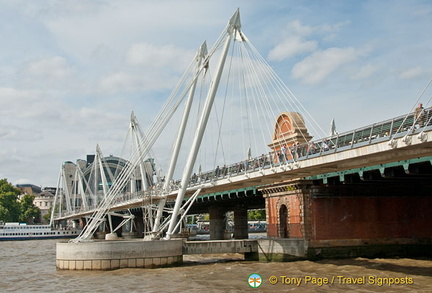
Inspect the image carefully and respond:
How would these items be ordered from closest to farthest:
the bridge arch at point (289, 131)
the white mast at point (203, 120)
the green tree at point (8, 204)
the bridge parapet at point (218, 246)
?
the white mast at point (203, 120)
the bridge parapet at point (218, 246)
the bridge arch at point (289, 131)
the green tree at point (8, 204)

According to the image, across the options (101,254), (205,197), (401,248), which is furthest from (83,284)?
(205,197)

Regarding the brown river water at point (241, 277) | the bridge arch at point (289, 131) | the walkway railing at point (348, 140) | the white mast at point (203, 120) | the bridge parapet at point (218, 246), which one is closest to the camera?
the walkway railing at point (348, 140)

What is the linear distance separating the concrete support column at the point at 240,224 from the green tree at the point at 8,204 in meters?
96.9

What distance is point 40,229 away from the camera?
12556 centimetres

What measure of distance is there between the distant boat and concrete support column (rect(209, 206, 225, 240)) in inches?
2318

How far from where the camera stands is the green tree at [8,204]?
152 m

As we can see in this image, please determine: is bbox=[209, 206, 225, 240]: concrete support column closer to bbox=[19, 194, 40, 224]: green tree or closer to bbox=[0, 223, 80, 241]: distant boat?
bbox=[0, 223, 80, 241]: distant boat

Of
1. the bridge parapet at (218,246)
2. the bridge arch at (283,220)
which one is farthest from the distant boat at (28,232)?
the bridge arch at (283,220)

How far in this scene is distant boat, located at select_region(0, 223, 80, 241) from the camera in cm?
11887

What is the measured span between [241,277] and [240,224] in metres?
42.4

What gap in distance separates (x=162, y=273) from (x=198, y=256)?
44.0 feet

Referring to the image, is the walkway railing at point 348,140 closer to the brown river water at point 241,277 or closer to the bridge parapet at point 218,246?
the bridge parapet at point 218,246

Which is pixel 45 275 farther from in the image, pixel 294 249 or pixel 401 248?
pixel 401 248

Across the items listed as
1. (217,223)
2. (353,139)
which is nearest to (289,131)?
(353,139)
